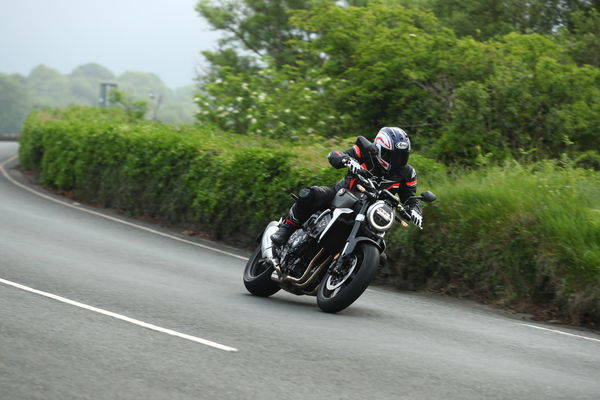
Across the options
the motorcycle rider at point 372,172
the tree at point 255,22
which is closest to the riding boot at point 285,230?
the motorcycle rider at point 372,172

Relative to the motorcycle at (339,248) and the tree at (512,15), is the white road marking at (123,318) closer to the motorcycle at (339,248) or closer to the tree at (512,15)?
the motorcycle at (339,248)

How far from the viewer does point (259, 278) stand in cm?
985

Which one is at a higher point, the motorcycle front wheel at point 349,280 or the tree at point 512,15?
the tree at point 512,15

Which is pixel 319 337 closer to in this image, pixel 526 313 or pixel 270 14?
A: pixel 526 313

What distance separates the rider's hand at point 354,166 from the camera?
898 centimetres

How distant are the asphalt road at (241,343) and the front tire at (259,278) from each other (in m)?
0.24

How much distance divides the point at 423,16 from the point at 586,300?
37.3ft

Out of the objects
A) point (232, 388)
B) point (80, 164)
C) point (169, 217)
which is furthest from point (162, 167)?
point (232, 388)

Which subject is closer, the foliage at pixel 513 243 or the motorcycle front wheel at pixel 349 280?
the motorcycle front wheel at pixel 349 280

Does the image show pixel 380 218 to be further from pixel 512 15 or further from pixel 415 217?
pixel 512 15

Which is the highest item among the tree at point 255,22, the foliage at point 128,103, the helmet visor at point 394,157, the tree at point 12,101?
the tree at point 255,22

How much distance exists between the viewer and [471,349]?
782cm

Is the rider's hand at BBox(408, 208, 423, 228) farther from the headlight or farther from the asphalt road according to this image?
the asphalt road

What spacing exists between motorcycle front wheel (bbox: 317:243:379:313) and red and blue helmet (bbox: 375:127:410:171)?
1228 millimetres
